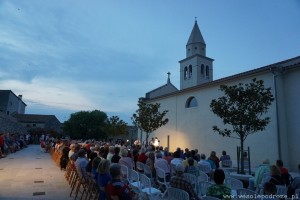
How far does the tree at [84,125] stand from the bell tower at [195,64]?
2465 centimetres

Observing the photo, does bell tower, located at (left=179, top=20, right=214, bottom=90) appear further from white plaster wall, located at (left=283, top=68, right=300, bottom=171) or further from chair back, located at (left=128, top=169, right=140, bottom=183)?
chair back, located at (left=128, top=169, right=140, bottom=183)

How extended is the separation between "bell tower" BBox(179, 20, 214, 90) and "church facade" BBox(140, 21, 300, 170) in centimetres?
59

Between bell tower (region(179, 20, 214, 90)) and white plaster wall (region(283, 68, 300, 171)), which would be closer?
white plaster wall (region(283, 68, 300, 171))

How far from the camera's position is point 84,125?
53000mm

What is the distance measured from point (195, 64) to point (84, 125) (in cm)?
2997

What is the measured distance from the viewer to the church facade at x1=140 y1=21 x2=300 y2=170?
14.4m

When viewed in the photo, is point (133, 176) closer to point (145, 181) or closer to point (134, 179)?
point (134, 179)

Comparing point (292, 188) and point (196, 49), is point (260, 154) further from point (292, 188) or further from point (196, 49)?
point (196, 49)

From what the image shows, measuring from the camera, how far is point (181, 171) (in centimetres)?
518

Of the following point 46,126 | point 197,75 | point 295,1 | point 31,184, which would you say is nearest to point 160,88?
point 197,75

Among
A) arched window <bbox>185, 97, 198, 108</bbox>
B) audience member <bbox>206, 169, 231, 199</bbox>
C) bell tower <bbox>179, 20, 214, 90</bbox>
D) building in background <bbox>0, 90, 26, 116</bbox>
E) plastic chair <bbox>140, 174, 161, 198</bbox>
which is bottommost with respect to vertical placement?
plastic chair <bbox>140, 174, 161, 198</bbox>

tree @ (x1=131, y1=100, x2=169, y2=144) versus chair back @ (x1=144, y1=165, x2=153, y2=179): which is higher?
tree @ (x1=131, y1=100, x2=169, y2=144)

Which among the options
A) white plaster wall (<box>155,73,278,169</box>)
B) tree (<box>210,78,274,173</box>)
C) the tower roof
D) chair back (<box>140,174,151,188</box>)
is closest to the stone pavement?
chair back (<box>140,174,151,188</box>)

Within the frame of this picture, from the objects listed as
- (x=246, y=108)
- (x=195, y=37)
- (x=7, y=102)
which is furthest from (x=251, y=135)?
(x=7, y=102)
